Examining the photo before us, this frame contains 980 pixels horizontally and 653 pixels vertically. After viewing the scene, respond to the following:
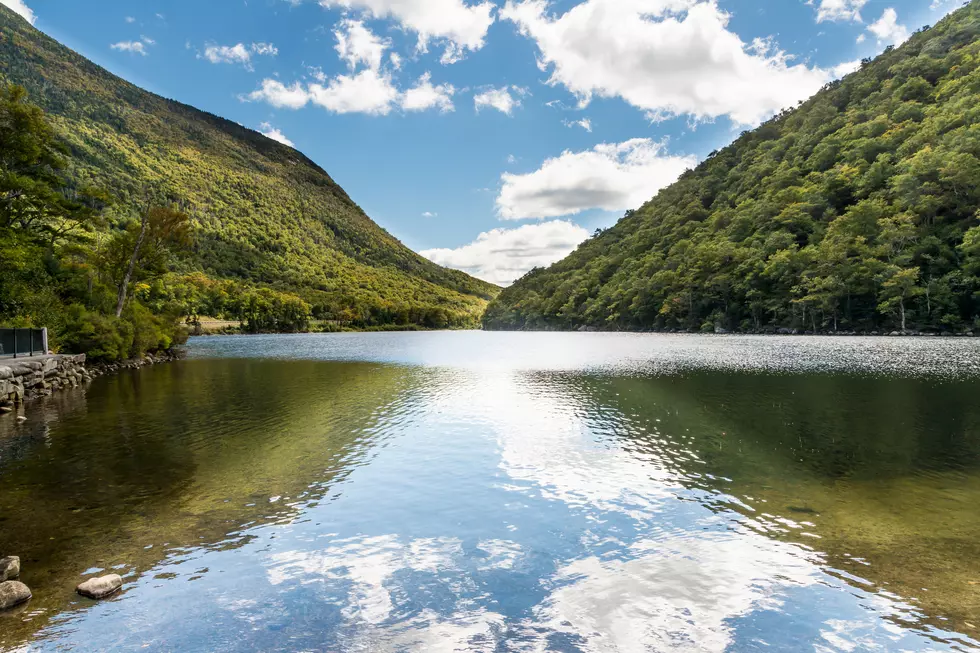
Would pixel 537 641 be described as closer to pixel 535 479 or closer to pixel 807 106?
pixel 535 479

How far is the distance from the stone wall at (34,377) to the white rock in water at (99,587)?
24743 mm

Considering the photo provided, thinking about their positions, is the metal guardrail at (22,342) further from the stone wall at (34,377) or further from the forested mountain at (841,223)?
the forested mountain at (841,223)

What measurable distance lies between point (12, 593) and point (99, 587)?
1.16 metres

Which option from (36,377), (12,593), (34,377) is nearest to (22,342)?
(36,377)

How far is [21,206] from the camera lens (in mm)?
36688

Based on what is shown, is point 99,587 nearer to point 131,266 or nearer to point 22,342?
point 22,342

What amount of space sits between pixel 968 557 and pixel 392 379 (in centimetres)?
3576

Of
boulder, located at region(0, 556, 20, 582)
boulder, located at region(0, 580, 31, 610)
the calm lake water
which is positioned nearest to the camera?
the calm lake water

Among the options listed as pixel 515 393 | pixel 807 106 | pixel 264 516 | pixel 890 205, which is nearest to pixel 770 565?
pixel 264 516

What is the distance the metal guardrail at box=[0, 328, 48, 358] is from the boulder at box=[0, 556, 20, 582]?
31.4m

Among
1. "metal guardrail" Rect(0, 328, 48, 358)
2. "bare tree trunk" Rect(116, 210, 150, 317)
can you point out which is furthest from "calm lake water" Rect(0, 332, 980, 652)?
"bare tree trunk" Rect(116, 210, 150, 317)

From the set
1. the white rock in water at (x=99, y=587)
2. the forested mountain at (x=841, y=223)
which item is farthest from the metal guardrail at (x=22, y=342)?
the forested mountain at (x=841, y=223)

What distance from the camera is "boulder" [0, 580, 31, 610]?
25.0 ft

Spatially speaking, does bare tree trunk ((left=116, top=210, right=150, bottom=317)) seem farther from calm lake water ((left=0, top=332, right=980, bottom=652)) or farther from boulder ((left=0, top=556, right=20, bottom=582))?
boulder ((left=0, top=556, right=20, bottom=582))
